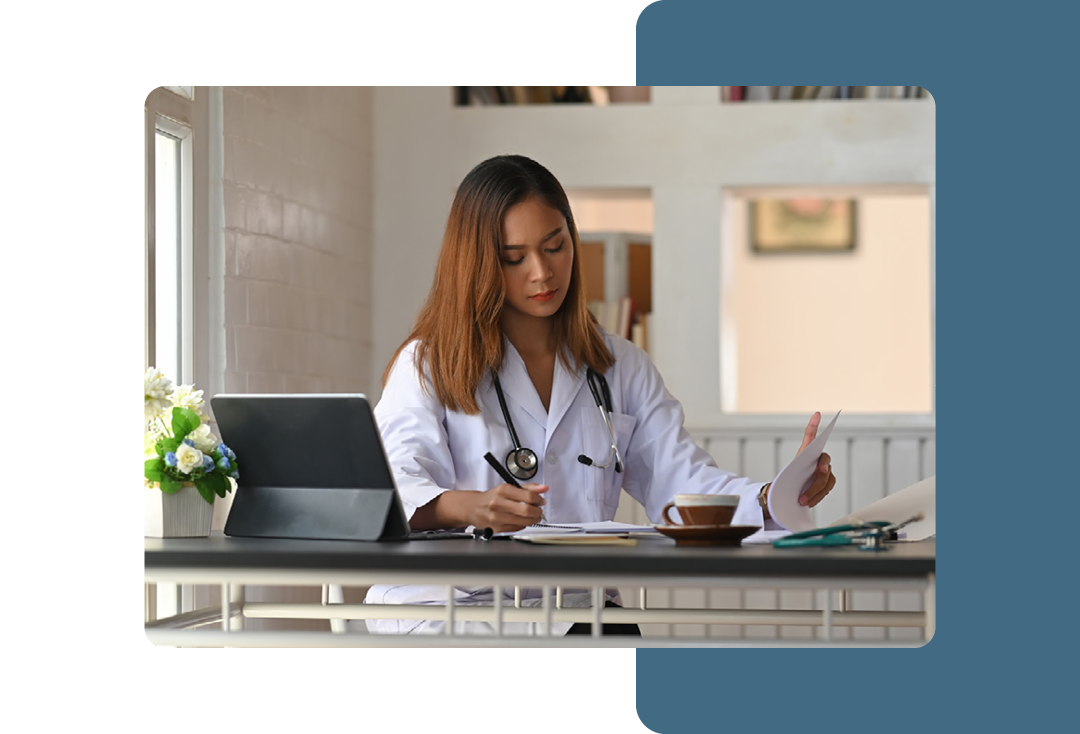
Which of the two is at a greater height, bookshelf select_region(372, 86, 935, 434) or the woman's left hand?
bookshelf select_region(372, 86, 935, 434)

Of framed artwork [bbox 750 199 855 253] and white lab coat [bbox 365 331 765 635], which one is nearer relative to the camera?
white lab coat [bbox 365 331 765 635]

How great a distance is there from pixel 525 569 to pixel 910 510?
0.67m

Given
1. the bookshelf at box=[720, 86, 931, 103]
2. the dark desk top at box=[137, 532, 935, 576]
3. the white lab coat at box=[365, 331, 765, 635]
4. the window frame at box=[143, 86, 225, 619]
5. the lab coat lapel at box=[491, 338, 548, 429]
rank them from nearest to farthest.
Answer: the dark desk top at box=[137, 532, 935, 576] → the white lab coat at box=[365, 331, 765, 635] → the lab coat lapel at box=[491, 338, 548, 429] → the window frame at box=[143, 86, 225, 619] → the bookshelf at box=[720, 86, 931, 103]

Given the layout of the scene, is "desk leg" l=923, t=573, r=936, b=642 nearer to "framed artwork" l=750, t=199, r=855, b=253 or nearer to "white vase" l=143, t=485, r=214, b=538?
"white vase" l=143, t=485, r=214, b=538

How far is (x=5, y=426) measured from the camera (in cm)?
192

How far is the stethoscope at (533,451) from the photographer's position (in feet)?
7.00

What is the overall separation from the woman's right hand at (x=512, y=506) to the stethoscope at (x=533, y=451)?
336 mm

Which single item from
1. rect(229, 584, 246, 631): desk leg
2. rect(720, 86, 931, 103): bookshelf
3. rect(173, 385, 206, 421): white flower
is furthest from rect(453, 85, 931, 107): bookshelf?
rect(173, 385, 206, 421): white flower

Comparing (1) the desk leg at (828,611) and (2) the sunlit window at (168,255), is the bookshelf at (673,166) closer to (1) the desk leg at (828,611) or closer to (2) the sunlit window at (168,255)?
(2) the sunlit window at (168,255)

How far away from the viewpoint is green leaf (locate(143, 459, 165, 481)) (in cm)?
191

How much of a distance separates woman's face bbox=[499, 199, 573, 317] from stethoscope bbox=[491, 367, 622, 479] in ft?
0.48

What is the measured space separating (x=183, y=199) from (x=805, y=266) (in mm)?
2928

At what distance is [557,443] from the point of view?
2.23 metres

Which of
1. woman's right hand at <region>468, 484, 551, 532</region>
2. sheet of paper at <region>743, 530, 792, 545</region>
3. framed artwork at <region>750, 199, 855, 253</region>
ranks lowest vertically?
sheet of paper at <region>743, 530, 792, 545</region>
